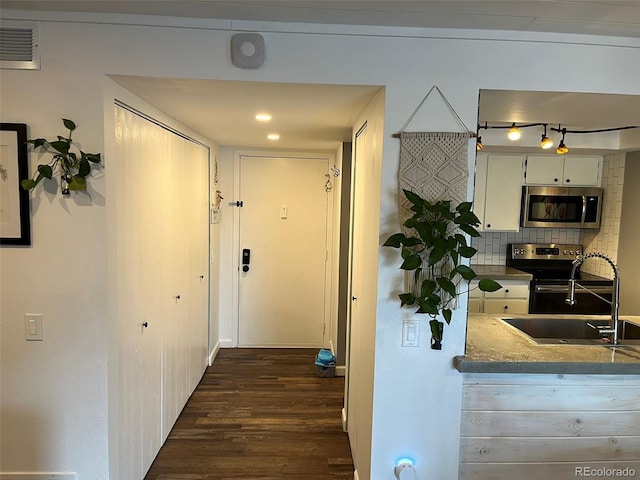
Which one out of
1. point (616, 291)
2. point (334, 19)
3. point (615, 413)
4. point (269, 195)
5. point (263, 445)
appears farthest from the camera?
point (269, 195)

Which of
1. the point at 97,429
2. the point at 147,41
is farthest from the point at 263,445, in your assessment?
the point at 147,41

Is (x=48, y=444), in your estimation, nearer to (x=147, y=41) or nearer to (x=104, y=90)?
(x=104, y=90)

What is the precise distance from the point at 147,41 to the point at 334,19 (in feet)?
2.62

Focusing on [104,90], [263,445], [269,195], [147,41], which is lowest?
[263,445]

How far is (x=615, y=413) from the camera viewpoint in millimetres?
1939

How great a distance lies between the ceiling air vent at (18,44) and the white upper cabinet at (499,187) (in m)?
3.67

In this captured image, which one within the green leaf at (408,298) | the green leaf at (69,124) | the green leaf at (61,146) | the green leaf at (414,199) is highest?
the green leaf at (69,124)

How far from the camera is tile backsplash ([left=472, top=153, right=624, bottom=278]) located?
4.00 metres

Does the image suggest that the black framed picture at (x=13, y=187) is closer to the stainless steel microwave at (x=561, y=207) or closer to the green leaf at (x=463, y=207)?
the green leaf at (x=463, y=207)

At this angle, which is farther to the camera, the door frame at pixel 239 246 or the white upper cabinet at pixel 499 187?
the door frame at pixel 239 246

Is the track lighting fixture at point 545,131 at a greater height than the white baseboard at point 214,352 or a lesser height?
greater

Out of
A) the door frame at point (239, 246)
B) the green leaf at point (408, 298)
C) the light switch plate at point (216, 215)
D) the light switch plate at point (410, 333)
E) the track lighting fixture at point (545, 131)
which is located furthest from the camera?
the door frame at point (239, 246)

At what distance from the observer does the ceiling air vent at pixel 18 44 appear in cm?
170

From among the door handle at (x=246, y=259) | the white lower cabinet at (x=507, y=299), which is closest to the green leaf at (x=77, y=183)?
the door handle at (x=246, y=259)
